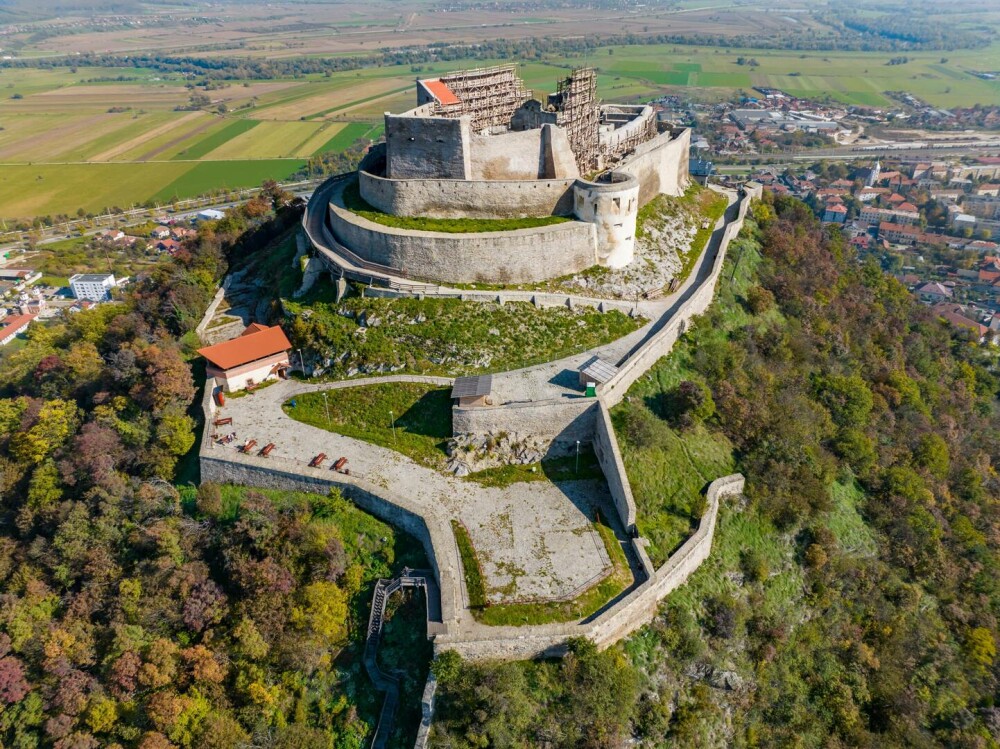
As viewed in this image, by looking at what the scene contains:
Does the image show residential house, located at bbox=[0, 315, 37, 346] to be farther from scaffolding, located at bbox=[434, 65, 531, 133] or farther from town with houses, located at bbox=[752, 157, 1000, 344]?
town with houses, located at bbox=[752, 157, 1000, 344]

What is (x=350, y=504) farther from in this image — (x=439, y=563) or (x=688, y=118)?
(x=688, y=118)

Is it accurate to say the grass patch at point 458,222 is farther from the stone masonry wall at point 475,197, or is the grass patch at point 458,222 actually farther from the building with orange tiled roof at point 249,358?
the building with orange tiled roof at point 249,358

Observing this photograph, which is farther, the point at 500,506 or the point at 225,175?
the point at 225,175

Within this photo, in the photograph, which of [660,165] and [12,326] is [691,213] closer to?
[660,165]

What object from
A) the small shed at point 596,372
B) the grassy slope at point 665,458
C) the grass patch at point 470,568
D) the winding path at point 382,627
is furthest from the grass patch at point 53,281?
the grassy slope at point 665,458

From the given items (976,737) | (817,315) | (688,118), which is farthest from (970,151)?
A: (976,737)

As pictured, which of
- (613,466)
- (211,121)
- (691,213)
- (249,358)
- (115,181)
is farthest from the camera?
(211,121)

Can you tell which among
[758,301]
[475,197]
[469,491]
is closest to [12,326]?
[475,197]

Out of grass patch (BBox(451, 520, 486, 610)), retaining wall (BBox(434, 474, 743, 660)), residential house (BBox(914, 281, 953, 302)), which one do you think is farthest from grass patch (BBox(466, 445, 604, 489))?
residential house (BBox(914, 281, 953, 302))
